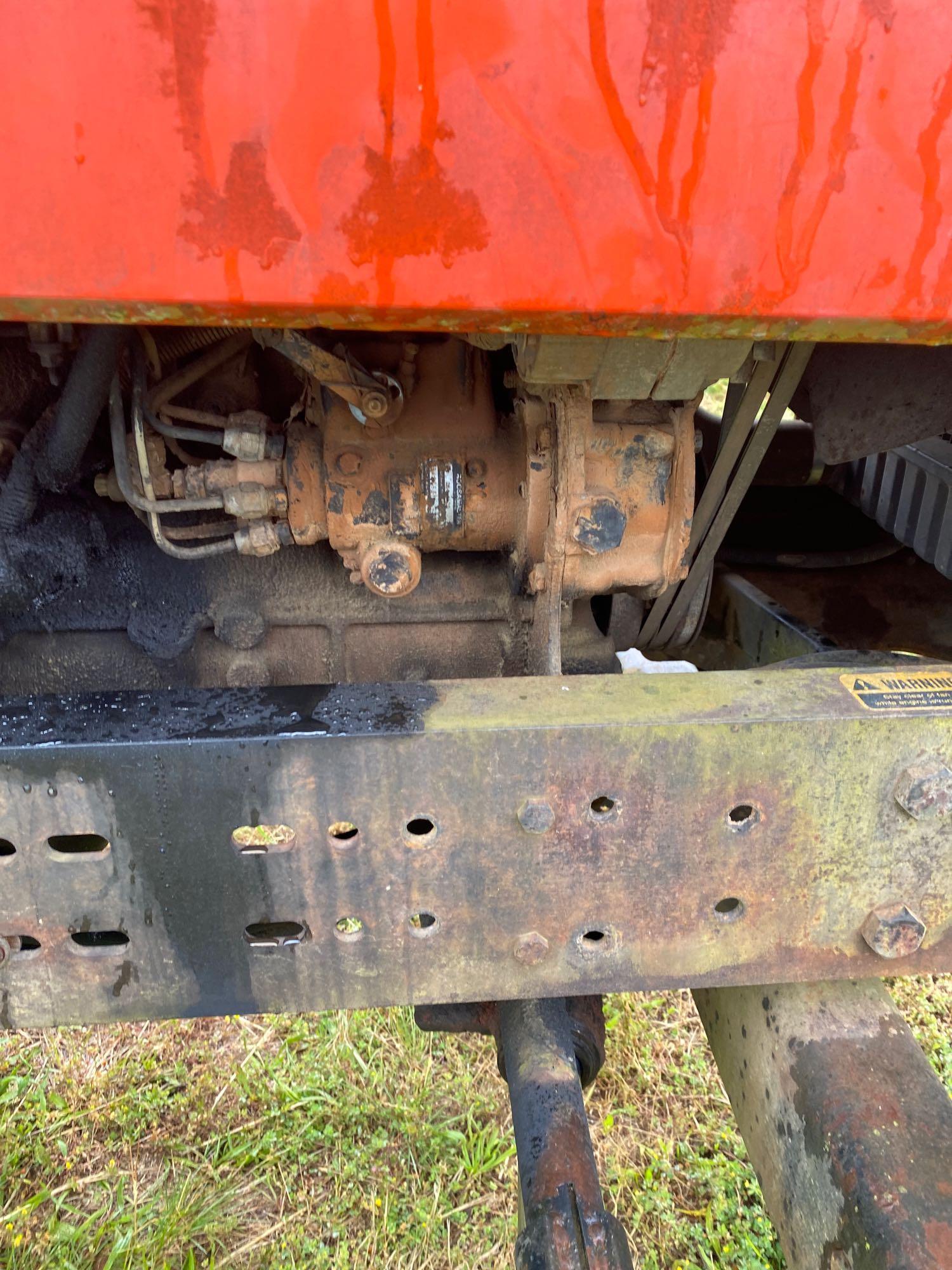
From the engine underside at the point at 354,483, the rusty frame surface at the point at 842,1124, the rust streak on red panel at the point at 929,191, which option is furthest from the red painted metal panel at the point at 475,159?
the rusty frame surface at the point at 842,1124

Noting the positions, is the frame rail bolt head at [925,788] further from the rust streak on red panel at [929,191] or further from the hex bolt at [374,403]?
the hex bolt at [374,403]

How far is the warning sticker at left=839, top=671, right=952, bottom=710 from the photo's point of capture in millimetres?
1021

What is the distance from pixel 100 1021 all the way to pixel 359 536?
Result: 75 cm

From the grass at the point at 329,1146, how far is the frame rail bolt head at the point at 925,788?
4.27 ft

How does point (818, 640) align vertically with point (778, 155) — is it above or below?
below

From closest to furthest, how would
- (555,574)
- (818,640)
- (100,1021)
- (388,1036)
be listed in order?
1. (100,1021)
2. (555,574)
3. (818,640)
4. (388,1036)

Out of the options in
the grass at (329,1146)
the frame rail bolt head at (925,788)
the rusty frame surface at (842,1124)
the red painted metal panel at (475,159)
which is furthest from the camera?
the grass at (329,1146)

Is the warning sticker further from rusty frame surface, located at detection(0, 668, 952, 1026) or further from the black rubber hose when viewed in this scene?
the black rubber hose

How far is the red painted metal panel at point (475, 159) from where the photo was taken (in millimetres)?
594

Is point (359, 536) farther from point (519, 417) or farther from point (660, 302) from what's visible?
point (660, 302)

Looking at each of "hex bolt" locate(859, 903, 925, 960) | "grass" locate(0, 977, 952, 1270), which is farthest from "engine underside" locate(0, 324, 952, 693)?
"grass" locate(0, 977, 952, 1270)

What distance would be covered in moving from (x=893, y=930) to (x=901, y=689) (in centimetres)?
33

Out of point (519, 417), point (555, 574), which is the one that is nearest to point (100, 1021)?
point (555, 574)

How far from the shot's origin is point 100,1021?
1060mm
